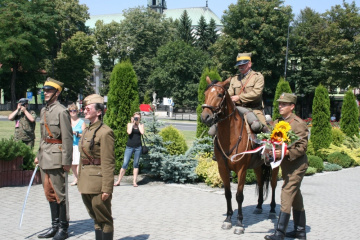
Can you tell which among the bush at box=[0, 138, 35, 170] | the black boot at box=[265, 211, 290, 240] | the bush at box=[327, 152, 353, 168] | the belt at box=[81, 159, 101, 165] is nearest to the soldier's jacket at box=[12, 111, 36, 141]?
the bush at box=[0, 138, 35, 170]

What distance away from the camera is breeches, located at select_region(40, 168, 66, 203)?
6531 millimetres

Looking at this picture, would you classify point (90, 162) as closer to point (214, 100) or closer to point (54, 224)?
point (54, 224)

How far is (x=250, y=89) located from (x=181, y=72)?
164 ft

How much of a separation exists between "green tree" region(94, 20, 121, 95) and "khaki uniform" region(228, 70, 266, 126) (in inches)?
2515

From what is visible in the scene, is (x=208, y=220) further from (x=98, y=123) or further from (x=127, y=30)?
(x=127, y=30)

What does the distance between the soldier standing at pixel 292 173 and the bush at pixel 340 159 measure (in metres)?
11.0

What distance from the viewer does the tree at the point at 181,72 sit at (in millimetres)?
56906

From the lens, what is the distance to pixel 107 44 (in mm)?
73688

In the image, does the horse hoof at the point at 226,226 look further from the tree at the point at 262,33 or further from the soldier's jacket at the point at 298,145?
the tree at the point at 262,33

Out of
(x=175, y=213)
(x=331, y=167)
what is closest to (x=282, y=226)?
(x=175, y=213)

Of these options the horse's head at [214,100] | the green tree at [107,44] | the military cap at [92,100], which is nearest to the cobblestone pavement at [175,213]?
the horse's head at [214,100]

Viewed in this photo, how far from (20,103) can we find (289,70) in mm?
46841

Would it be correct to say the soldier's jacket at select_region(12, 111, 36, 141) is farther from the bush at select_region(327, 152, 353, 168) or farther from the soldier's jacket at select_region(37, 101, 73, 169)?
the bush at select_region(327, 152, 353, 168)

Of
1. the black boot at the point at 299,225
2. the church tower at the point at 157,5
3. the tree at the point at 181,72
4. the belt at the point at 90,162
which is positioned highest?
the church tower at the point at 157,5
